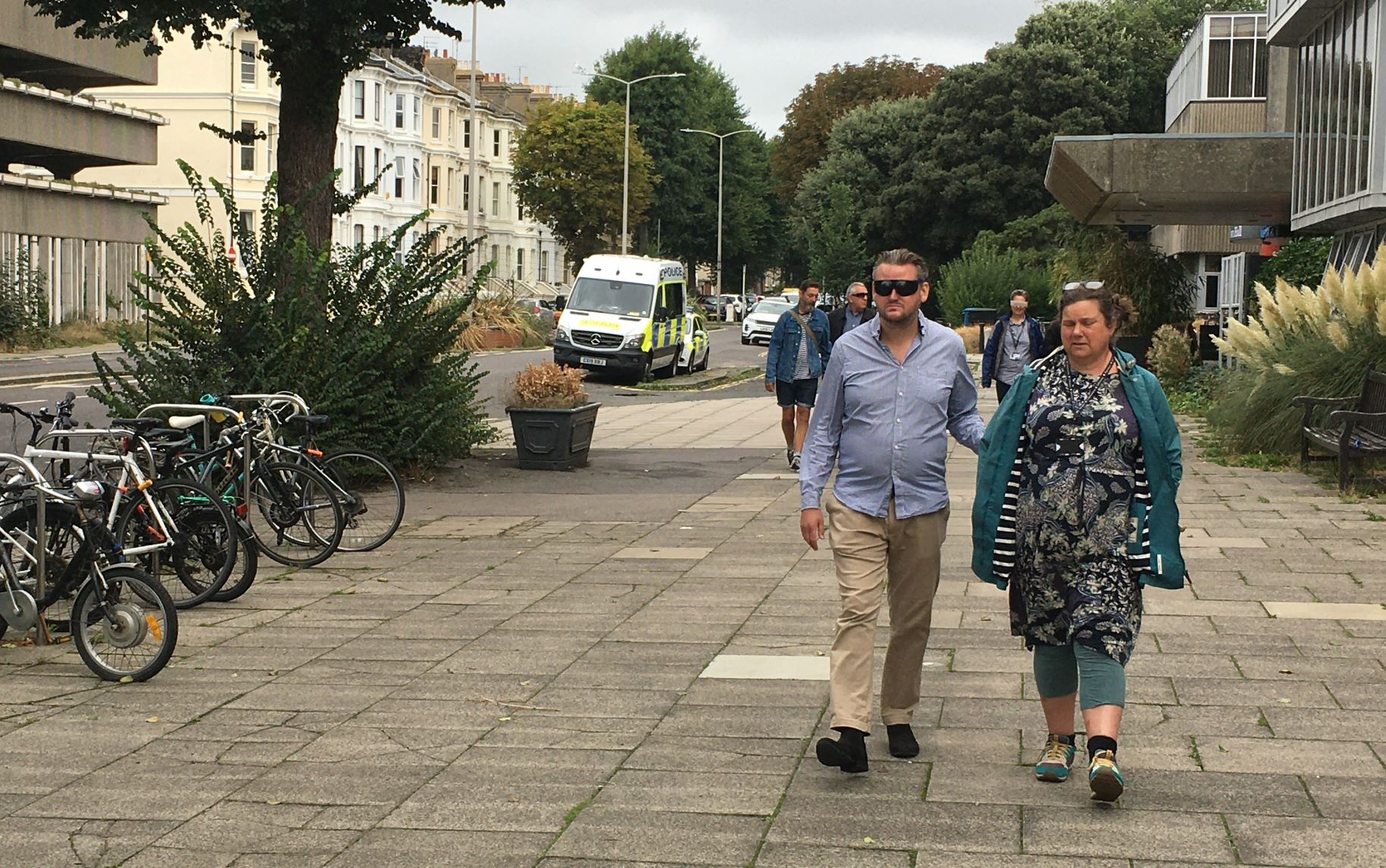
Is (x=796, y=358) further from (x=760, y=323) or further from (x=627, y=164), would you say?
(x=627, y=164)

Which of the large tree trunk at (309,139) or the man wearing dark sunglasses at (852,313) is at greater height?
the large tree trunk at (309,139)

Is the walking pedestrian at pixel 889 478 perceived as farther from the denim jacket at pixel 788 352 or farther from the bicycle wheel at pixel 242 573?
the denim jacket at pixel 788 352

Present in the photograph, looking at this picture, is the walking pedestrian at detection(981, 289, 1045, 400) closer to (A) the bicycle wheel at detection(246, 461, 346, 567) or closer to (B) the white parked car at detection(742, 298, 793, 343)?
(A) the bicycle wheel at detection(246, 461, 346, 567)

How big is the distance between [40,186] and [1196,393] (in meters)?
32.5

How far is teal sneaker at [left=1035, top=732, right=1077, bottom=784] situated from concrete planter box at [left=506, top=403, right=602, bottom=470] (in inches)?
439

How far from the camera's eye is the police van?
34188mm

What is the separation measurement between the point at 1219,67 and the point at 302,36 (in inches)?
1722

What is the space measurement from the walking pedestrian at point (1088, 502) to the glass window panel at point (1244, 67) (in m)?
50.9

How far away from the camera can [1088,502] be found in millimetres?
5324

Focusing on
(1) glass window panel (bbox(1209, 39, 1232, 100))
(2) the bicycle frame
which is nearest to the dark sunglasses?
(2) the bicycle frame

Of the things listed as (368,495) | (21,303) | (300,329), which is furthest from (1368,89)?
(21,303)

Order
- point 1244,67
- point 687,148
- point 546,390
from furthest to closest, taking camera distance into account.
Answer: point 687,148
point 1244,67
point 546,390

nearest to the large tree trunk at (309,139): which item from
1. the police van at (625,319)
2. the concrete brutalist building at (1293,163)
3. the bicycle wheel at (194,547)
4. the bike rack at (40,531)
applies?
the bicycle wheel at (194,547)

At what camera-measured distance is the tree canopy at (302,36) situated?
14344mm
